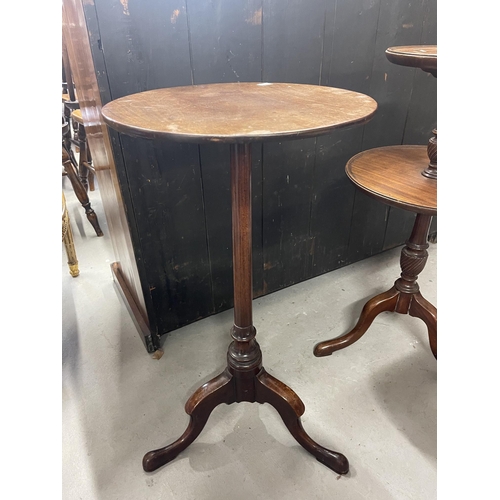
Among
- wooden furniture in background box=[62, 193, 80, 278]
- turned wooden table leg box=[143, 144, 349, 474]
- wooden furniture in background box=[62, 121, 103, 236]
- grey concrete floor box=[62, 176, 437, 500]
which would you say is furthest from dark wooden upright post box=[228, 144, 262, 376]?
wooden furniture in background box=[62, 121, 103, 236]

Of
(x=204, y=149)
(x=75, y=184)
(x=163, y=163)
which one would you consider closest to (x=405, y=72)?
(x=204, y=149)

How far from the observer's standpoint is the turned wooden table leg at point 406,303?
1.33 m

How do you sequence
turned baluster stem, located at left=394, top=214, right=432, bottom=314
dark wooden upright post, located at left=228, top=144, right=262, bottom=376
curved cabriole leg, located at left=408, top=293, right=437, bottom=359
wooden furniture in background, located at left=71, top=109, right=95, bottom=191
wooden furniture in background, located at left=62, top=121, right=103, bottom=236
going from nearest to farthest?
1. dark wooden upright post, located at left=228, top=144, right=262, bottom=376
2. turned baluster stem, located at left=394, top=214, right=432, bottom=314
3. curved cabriole leg, located at left=408, top=293, right=437, bottom=359
4. wooden furniture in background, located at left=62, top=121, right=103, bottom=236
5. wooden furniture in background, located at left=71, top=109, right=95, bottom=191

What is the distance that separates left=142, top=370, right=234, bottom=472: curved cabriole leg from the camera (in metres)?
1.09

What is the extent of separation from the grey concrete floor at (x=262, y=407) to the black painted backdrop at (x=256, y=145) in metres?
0.18

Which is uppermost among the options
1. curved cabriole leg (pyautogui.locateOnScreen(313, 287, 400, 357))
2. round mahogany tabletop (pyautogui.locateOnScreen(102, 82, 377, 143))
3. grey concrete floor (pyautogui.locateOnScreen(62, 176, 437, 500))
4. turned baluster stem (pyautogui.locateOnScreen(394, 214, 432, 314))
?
round mahogany tabletop (pyautogui.locateOnScreen(102, 82, 377, 143))

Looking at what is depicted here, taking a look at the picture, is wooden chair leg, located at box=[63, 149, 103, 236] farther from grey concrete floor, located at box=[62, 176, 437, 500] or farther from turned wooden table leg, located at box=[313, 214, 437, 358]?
turned wooden table leg, located at box=[313, 214, 437, 358]

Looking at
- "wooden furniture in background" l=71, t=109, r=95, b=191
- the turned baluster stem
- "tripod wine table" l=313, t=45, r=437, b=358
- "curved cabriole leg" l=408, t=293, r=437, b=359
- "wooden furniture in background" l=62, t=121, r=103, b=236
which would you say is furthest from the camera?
"wooden furniture in background" l=71, t=109, r=95, b=191

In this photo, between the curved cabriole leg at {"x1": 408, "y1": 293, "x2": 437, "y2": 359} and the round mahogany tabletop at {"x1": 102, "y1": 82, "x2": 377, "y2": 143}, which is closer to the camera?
the round mahogany tabletop at {"x1": 102, "y1": 82, "x2": 377, "y2": 143}

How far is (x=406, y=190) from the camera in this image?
1.08 metres

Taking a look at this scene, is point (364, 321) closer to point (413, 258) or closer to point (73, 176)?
point (413, 258)

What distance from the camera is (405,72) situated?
62.2 inches

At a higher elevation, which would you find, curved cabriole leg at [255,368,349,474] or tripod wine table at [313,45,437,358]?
tripod wine table at [313,45,437,358]

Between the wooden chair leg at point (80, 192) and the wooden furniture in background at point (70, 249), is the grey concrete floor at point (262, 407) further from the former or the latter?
the wooden chair leg at point (80, 192)
